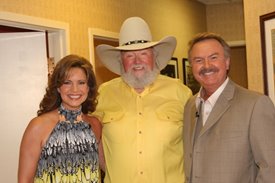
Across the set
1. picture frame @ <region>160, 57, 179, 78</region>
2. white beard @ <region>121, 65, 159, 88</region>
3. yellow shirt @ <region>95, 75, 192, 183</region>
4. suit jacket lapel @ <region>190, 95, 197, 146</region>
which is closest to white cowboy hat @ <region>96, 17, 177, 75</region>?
white beard @ <region>121, 65, 159, 88</region>

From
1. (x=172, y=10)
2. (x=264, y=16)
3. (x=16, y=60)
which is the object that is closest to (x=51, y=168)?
(x=16, y=60)

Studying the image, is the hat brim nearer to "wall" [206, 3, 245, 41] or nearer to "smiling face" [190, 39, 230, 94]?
"smiling face" [190, 39, 230, 94]

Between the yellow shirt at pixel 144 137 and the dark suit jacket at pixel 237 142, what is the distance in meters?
0.28

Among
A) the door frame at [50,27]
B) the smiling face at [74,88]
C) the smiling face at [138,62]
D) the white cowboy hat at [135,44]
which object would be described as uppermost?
the door frame at [50,27]

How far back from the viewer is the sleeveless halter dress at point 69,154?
2113 mm

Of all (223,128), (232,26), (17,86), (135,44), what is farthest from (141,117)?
(232,26)

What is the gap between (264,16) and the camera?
2.77 m

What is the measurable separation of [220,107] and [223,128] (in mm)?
110

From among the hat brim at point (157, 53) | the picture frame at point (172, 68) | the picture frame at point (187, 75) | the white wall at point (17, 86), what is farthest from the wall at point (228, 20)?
the hat brim at point (157, 53)

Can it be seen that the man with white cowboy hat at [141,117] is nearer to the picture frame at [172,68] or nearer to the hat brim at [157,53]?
the hat brim at [157,53]

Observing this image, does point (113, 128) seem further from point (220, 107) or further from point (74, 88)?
point (220, 107)

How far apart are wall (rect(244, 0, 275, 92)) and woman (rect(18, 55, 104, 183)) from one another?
1228 mm

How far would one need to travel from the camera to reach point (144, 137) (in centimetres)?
237

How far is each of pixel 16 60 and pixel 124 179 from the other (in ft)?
4.61
